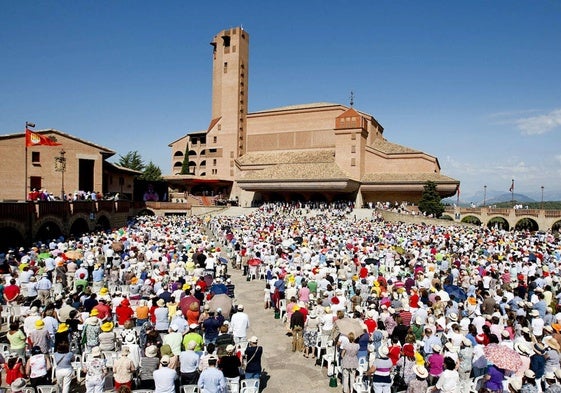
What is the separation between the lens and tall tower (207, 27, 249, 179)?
62.1 m

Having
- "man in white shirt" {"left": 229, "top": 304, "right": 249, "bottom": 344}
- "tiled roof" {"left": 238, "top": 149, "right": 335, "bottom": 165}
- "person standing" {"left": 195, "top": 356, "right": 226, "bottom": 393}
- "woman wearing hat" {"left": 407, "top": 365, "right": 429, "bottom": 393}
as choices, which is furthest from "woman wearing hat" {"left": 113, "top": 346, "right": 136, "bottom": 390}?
"tiled roof" {"left": 238, "top": 149, "right": 335, "bottom": 165}

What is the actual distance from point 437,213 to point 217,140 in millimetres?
37511

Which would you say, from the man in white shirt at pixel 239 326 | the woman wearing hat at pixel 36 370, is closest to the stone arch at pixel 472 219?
the man in white shirt at pixel 239 326

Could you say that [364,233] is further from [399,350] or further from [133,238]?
[399,350]

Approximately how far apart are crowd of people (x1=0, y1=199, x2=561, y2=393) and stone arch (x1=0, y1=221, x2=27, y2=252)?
17.1 ft

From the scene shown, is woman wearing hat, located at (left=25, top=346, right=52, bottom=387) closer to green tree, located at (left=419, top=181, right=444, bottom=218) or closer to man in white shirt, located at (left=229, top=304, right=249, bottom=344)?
man in white shirt, located at (left=229, top=304, right=249, bottom=344)

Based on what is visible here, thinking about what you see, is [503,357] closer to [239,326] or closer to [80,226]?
[239,326]

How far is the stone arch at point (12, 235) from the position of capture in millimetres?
20867

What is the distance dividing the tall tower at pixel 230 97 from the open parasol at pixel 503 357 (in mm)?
57053

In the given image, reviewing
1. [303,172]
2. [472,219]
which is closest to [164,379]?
[303,172]

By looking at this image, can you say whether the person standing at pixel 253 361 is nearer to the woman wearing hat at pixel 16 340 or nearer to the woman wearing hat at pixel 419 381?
the woman wearing hat at pixel 419 381

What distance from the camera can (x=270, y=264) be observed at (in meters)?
16.5

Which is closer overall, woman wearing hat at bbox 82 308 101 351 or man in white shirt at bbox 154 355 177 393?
man in white shirt at bbox 154 355 177 393

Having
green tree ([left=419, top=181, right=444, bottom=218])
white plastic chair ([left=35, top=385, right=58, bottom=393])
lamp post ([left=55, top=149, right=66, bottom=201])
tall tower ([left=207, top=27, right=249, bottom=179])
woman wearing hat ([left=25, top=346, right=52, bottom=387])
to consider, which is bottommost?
white plastic chair ([left=35, top=385, right=58, bottom=393])
